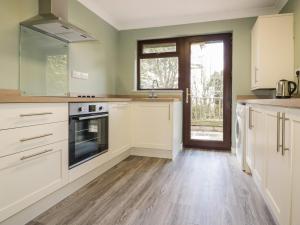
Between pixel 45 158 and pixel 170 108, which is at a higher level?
pixel 170 108

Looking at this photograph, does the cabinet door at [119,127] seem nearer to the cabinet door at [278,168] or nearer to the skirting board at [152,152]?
the skirting board at [152,152]

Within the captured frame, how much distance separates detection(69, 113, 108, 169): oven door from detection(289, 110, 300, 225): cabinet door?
5.60 feet

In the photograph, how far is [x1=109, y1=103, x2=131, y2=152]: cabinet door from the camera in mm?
2789

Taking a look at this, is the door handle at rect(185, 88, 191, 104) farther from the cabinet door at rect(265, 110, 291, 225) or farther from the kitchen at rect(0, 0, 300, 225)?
the cabinet door at rect(265, 110, 291, 225)

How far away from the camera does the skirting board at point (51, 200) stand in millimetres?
1470

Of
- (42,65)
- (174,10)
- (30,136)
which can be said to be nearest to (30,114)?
(30,136)

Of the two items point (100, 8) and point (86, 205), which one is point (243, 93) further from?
point (86, 205)

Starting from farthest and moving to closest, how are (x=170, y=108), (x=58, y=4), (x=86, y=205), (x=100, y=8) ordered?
(x=100, y=8)
(x=170, y=108)
(x=58, y=4)
(x=86, y=205)

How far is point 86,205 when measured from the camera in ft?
5.93

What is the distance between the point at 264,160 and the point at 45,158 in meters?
1.77

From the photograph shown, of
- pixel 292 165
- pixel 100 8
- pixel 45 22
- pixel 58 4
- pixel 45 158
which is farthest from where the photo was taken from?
pixel 100 8

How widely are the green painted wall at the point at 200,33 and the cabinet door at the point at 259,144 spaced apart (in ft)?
5.30

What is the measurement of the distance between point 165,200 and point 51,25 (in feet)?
6.87

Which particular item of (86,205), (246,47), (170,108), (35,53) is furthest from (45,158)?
(246,47)
